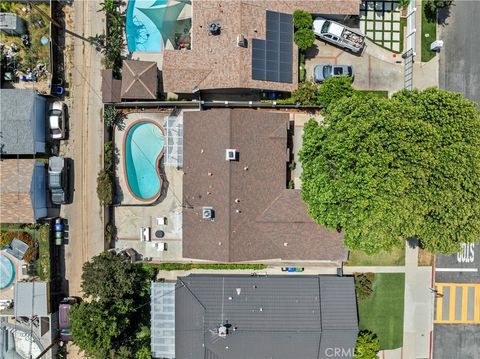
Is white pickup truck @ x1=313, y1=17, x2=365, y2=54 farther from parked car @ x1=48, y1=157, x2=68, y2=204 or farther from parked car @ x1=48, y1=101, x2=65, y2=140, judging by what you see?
parked car @ x1=48, y1=157, x2=68, y2=204

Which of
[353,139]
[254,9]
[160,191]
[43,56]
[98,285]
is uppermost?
[254,9]

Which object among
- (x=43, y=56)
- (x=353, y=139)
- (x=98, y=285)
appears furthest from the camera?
(x=43, y=56)

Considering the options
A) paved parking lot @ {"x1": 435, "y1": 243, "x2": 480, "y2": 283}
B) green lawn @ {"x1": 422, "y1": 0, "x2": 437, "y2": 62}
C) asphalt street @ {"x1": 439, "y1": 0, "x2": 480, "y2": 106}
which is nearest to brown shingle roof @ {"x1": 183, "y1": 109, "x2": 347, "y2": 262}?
paved parking lot @ {"x1": 435, "y1": 243, "x2": 480, "y2": 283}

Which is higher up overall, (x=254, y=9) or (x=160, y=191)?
(x=254, y=9)

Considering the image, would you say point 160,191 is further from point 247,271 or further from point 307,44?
point 307,44

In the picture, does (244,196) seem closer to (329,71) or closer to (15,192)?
(329,71)

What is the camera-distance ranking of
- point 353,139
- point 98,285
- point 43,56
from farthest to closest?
1. point 43,56
2. point 98,285
3. point 353,139

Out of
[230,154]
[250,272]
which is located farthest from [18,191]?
[250,272]

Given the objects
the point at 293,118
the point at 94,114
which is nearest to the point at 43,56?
the point at 94,114
